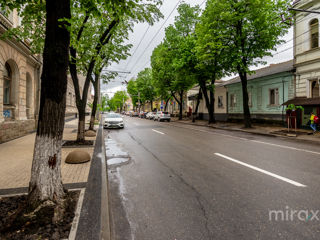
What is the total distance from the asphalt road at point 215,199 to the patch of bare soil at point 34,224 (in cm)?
66

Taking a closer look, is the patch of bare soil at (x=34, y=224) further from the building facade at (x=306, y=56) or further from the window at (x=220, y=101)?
the window at (x=220, y=101)

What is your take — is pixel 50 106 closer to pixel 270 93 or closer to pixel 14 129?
pixel 14 129

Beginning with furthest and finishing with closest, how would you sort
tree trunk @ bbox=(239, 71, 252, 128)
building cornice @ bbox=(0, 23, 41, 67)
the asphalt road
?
tree trunk @ bbox=(239, 71, 252, 128), building cornice @ bbox=(0, 23, 41, 67), the asphalt road

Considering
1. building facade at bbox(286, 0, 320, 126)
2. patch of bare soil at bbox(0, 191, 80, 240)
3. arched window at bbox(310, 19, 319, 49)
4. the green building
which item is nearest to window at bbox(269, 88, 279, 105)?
the green building

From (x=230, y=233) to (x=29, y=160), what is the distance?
6.25 m

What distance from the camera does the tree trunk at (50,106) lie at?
2.79 meters

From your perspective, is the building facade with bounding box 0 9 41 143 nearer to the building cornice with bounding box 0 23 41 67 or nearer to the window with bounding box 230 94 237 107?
the building cornice with bounding box 0 23 41 67

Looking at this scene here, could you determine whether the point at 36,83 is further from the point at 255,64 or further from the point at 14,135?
the point at 255,64

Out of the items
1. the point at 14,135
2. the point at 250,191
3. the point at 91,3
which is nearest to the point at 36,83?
the point at 14,135

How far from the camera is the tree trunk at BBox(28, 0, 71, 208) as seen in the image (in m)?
2.79

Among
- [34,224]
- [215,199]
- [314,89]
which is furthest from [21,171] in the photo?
[314,89]

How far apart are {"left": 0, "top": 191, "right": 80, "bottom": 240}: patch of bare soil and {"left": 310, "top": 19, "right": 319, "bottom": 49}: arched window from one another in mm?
19534

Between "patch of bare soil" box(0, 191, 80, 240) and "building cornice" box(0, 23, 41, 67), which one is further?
"building cornice" box(0, 23, 41, 67)

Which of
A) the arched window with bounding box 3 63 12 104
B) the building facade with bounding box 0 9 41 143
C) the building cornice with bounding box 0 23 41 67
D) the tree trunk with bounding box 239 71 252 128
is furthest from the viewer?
the tree trunk with bounding box 239 71 252 128
